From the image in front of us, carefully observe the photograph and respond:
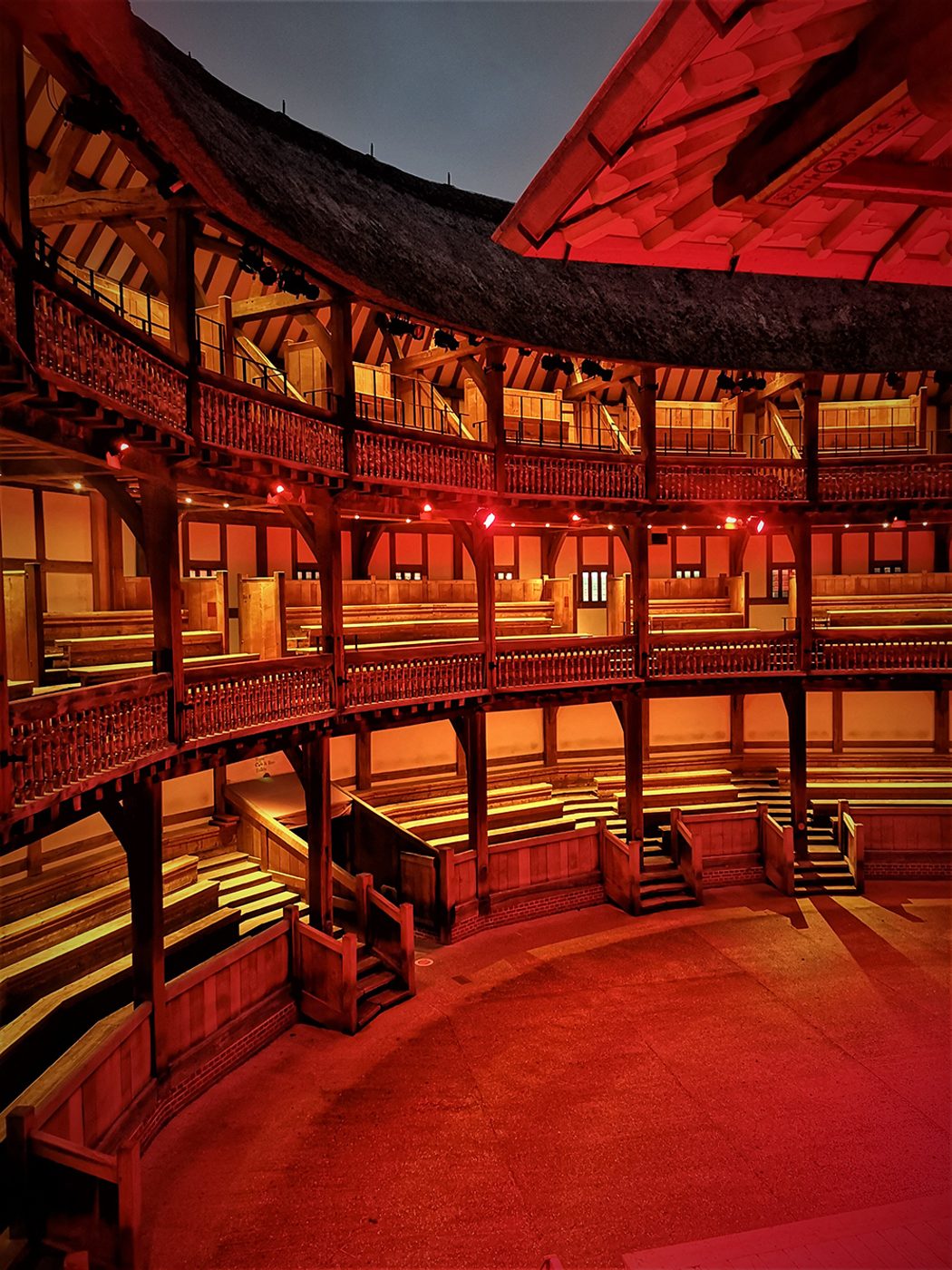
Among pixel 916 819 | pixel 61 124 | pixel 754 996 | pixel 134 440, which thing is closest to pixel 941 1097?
pixel 754 996

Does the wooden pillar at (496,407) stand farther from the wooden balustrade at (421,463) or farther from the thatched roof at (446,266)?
the thatched roof at (446,266)

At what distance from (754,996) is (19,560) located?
1372 centimetres

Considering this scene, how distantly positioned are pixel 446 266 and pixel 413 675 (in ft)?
26.1

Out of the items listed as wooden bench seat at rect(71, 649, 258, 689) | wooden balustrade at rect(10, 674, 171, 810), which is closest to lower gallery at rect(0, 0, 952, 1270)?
wooden balustrade at rect(10, 674, 171, 810)

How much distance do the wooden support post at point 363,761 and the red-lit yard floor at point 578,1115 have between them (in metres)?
4.85

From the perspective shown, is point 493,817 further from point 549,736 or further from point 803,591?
point 803,591

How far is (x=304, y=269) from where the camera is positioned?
12227 millimetres

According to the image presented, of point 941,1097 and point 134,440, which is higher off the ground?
point 134,440

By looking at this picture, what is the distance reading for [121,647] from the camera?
43.6 ft

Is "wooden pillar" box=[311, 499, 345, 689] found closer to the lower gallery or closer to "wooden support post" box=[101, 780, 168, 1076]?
the lower gallery

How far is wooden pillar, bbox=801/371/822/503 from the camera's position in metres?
18.0

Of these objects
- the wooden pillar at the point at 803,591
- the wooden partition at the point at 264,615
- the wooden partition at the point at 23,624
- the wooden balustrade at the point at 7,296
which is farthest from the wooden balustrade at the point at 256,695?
the wooden pillar at the point at 803,591

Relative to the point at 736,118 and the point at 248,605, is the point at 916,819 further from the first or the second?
the point at 736,118

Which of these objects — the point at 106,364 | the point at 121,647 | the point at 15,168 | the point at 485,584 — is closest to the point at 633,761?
the point at 485,584
